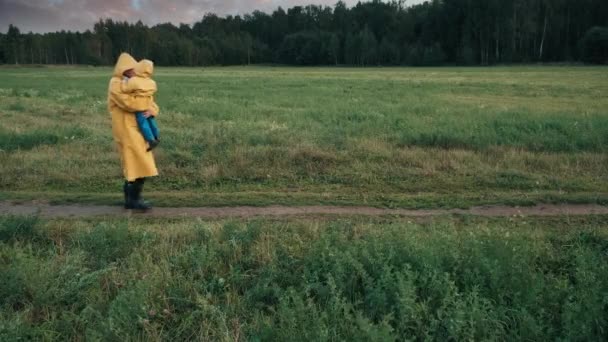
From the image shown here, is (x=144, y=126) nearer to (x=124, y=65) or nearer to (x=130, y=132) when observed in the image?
(x=130, y=132)

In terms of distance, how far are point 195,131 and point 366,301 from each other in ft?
32.7

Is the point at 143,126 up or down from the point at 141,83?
down

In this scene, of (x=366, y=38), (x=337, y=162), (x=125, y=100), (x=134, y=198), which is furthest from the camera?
(x=366, y=38)

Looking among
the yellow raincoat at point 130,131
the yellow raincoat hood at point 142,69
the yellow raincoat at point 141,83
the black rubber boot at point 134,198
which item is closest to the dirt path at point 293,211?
the black rubber boot at point 134,198

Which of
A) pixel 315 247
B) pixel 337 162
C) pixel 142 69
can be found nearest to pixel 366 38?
pixel 337 162

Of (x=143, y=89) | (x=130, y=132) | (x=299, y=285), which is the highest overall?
(x=143, y=89)

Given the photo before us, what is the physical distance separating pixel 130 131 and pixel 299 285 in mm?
4261

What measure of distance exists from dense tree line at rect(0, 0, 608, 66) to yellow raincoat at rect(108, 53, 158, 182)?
81.2 m

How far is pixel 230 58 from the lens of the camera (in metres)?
122

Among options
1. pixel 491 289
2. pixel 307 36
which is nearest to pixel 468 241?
pixel 491 289

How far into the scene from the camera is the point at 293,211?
298 inches

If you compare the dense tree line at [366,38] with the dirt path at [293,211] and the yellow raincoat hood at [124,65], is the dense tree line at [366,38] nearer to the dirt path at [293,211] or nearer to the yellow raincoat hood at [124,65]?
the dirt path at [293,211]

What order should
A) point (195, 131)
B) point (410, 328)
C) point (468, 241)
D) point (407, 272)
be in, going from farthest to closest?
1. point (195, 131)
2. point (468, 241)
3. point (407, 272)
4. point (410, 328)

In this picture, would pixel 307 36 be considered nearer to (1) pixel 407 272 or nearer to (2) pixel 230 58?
(2) pixel 230 58
